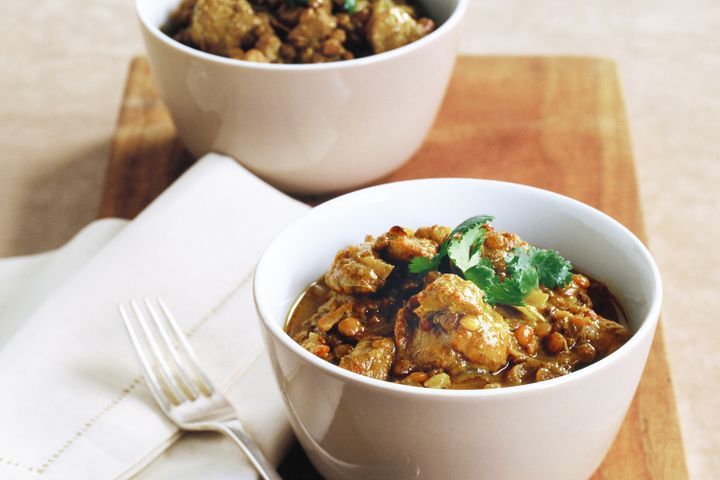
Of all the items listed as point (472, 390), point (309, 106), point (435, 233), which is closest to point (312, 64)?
point (309, 106)

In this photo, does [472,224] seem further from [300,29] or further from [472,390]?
[300,29]

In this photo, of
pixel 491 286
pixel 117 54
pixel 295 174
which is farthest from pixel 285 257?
pixel 117 54

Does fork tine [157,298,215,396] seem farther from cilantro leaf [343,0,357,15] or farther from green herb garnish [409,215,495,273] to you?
cilantro leaf [343,0,357,15]

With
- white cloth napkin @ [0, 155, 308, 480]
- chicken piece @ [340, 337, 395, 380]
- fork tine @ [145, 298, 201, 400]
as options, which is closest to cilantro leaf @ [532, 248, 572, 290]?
chicken piece @ [340, 337, 395, 380]

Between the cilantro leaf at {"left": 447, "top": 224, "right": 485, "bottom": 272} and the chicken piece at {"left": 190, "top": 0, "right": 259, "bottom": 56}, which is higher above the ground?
the cilantro leaf at {"left": 447, "top": 224, "right": 485, "bottom": 272}

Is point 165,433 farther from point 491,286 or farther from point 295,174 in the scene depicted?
point 295,174

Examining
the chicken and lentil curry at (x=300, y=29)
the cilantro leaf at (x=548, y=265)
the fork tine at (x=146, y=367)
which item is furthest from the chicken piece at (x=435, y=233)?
the chicken and lentil curry at (x=300, y=29)

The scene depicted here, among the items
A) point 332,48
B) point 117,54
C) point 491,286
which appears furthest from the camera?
point 117,54
